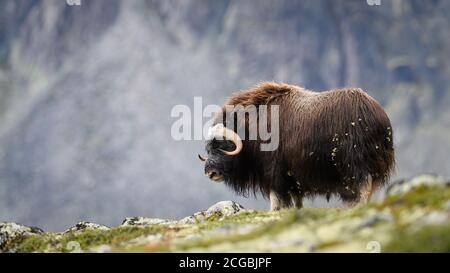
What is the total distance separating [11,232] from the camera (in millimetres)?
9984

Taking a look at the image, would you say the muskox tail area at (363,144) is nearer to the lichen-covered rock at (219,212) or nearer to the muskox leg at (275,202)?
Answer: the muskox leg at (275,202)

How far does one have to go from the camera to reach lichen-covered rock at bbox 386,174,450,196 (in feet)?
21.1

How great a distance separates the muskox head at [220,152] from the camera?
1157 cm

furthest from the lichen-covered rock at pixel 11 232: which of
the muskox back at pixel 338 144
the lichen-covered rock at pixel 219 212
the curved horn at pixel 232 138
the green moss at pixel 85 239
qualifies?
the muskox back at pixel 338 144

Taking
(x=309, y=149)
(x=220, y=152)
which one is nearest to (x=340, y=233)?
(x=309, y=149)

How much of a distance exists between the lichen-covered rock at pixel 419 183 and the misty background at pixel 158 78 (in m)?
122

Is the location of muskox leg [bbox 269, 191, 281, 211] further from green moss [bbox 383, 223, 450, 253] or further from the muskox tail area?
green moss [bbox 383, 223, 450, 253]

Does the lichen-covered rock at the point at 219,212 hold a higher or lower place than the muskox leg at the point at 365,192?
lower

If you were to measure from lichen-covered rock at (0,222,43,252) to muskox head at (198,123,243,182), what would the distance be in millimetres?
2825

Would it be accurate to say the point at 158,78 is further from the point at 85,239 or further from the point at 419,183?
the point at 419,183

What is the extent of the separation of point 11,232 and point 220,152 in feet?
10.7
